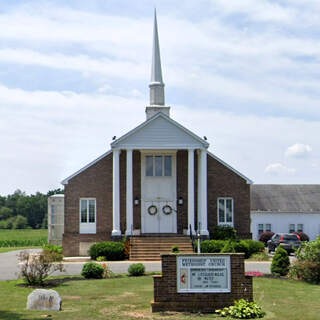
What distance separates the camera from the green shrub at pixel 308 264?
2250 centimetres

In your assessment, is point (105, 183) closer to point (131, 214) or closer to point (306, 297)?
point (131, 214)

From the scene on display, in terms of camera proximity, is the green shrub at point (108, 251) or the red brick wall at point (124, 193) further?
the red brick wall at point (124, 193)

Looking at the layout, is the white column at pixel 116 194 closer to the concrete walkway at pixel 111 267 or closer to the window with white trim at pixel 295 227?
the concrete walkway at pixel 111 267

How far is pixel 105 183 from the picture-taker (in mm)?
Answer: 37719

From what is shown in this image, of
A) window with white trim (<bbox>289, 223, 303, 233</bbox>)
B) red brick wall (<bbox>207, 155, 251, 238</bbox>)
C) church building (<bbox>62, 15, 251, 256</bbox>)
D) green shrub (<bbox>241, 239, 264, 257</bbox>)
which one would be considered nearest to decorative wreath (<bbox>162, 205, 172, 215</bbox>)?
church building (<bbox>62, 15, 251, 256</bbox>)

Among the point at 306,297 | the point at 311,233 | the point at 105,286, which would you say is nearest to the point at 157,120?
the point at 105,286

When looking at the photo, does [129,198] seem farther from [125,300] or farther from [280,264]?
[125,300]

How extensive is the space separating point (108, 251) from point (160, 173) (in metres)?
7.64

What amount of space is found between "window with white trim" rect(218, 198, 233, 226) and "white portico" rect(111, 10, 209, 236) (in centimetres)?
168

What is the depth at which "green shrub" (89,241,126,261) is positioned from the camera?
32750 mm

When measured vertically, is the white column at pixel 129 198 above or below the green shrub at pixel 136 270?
above

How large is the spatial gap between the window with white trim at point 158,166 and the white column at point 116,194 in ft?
9.23

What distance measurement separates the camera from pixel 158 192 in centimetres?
3819

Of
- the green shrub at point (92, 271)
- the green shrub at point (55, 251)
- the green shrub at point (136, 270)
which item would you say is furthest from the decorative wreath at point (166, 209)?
the green shrub at point (92, 271)
